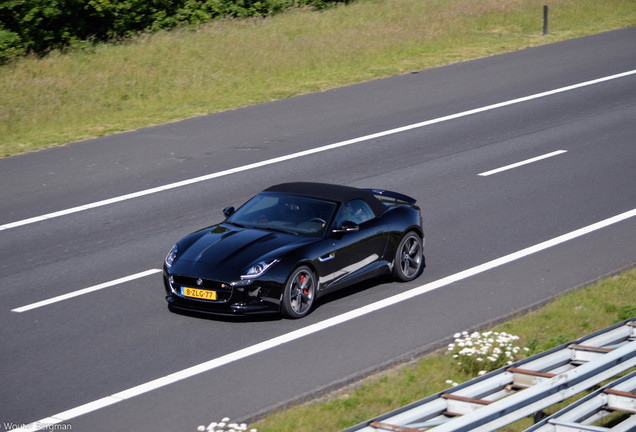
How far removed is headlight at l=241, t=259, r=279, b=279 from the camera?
1038 centimetres

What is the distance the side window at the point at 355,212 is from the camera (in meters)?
11.5

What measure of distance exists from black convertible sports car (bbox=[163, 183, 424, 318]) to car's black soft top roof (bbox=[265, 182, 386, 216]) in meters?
0.01

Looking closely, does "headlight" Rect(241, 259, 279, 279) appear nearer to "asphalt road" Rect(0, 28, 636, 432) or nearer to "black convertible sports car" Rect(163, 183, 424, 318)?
"black convertible sports car" Rect(163, 183, 424, 318)

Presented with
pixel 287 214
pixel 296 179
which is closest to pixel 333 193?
pixel 287 214

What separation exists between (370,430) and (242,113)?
17309mm

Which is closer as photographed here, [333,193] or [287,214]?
[287,214]

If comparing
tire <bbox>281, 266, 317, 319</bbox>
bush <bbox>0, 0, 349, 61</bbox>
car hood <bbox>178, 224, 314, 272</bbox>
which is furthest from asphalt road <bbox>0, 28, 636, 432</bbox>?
bush <bbox>0, 0, 349, 61</bbox>

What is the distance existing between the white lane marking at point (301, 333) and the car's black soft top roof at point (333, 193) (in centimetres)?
124

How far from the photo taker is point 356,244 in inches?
451

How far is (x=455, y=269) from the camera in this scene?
41.2ft

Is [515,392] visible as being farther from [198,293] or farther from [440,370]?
[198,293]

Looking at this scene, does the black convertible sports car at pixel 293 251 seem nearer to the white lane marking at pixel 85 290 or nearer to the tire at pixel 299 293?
the tire at pixel 299 293

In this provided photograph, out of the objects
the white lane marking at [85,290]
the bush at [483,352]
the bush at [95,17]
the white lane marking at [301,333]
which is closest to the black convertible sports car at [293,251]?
the white lane marking at [301,333]

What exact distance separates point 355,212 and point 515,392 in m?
4.87
